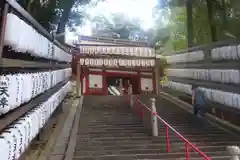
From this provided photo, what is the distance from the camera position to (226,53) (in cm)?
1110

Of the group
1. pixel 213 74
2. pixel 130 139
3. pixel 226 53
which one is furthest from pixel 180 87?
pixel 130 139

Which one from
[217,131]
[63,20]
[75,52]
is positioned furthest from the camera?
[75,52]

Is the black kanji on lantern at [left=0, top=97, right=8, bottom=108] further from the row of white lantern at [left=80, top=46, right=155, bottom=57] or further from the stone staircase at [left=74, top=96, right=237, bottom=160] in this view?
the row of white lantern at [left=80, top=46, right=155, bottom=57]

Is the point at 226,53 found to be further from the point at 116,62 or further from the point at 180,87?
the point at 116,62

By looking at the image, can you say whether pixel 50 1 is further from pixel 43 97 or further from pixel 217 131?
pixel 217 131

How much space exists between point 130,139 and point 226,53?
4.64m

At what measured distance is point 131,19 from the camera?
3656 centimetres

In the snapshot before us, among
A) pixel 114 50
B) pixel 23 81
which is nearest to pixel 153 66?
pixel 114 50

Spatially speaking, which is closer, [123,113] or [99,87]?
[123,113]

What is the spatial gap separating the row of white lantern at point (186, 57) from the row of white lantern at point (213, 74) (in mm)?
520

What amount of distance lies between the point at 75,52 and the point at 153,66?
479cm

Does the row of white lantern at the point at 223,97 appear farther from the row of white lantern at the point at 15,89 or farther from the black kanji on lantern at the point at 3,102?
the black kanji on lantern at the point at 3,102

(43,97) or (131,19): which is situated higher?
(131,19)

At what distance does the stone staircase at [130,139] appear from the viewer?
7914 millimetres
